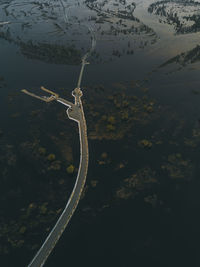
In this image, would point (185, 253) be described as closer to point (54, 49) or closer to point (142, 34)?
point (54, 49)

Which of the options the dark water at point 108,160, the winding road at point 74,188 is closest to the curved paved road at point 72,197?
the winding road at point 74,188

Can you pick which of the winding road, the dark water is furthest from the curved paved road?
the dark water

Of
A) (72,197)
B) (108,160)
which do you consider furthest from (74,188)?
(108,160)

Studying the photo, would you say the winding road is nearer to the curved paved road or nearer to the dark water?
the curved paved road

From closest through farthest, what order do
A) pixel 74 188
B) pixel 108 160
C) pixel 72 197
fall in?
1. pixel 72 197
2. pixel 74 188
3. pixel 108 160

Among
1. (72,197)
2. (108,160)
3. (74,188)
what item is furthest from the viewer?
(108,160)

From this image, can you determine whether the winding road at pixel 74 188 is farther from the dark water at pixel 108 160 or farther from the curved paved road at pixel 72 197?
the dark water at pixel 108 160

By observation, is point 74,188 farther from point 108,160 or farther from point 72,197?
point 108,160

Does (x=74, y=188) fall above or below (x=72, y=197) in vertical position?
above
